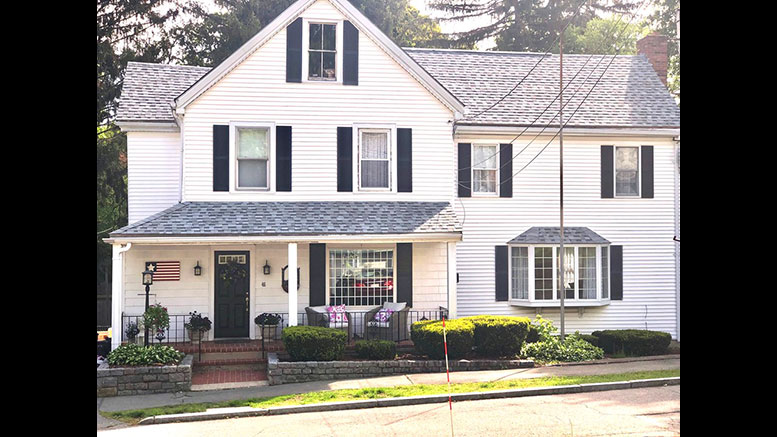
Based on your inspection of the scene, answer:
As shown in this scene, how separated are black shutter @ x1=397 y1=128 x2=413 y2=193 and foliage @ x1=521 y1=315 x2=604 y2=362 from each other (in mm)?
4645

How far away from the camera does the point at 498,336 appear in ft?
49.3

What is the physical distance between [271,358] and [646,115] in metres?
12.6

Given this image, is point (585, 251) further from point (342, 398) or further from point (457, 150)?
point (342, 398)

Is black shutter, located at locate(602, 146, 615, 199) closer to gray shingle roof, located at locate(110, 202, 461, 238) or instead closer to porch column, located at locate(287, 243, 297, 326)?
gray shingle roof, located at locate(110, 202, 461, 238)

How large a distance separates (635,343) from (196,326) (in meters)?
10.1

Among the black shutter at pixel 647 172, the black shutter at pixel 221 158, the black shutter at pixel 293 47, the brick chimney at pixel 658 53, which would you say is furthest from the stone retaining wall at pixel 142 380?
the brick chimney at pixel 658 53

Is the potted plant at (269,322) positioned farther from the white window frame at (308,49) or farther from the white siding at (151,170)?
the white window frame at (308,49)

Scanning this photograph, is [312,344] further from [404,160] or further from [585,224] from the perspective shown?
[585,224]

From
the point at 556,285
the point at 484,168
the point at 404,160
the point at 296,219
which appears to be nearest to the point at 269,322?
the point at 296,219

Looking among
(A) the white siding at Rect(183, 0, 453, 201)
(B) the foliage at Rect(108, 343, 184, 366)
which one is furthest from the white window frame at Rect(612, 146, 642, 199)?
(B) the foliage at Rect(108, 343, 184, 366)

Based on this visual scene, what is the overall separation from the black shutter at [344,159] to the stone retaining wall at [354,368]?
15.3ft

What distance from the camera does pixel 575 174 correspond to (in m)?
19.2

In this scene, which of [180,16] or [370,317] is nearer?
[370,317]
